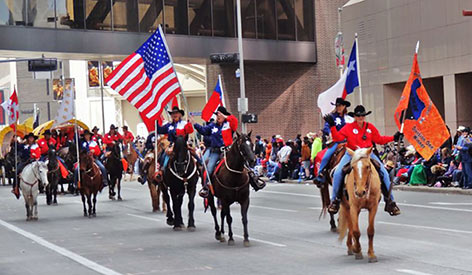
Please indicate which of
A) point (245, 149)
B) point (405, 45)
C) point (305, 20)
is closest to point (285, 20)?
point (305, 20)

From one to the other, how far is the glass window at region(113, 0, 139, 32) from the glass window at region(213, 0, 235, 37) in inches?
198

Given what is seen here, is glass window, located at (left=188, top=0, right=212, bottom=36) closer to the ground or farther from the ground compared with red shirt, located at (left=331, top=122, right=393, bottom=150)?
farther from the ground

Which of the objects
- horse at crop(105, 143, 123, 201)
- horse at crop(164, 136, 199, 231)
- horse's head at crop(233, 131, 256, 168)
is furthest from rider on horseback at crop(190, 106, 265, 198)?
horse at crop(105, 143, 123, 201)

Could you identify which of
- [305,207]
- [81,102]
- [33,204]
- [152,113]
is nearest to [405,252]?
[152,113]

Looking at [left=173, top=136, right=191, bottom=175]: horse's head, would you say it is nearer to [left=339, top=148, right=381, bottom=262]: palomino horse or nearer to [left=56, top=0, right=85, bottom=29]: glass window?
[left=339, top=148, right=381, bottom=262]: palomino horse

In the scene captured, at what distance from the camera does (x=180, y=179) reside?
716 inches

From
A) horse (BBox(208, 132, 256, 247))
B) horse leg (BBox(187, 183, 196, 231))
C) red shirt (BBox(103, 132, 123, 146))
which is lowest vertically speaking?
horse leg (BBox(187, 183, 196, 231))

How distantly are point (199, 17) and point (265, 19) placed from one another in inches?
179

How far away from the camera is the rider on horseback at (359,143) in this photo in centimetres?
1308

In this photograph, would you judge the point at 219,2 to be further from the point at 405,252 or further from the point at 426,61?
the point at 405,252

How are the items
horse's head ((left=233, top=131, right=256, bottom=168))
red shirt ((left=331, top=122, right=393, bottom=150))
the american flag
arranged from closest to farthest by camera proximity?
red shirt ((left=331, top=122, right=393, bottom=150)) < horse's head ((left=233, top=131, right=256, bottom=168)) < the american flag

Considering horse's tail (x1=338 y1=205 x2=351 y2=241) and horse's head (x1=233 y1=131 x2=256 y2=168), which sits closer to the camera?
horse's tail (x1=338 y1=205 x2=351 y2=241)

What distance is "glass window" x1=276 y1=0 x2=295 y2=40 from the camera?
50844mm

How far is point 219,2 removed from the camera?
4847cm
